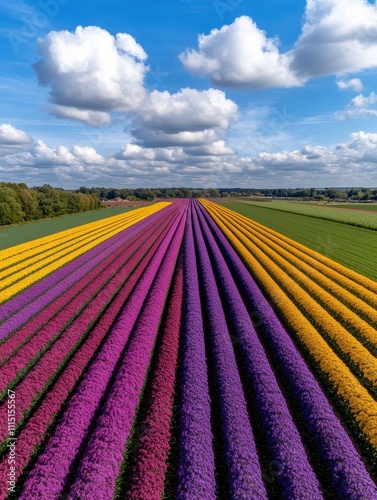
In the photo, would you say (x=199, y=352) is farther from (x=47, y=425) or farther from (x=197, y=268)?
(x=197, y=268)

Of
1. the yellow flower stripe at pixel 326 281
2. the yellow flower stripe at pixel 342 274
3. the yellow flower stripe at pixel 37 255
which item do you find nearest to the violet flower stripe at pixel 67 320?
the yellow flower stripe at pixel 37 255

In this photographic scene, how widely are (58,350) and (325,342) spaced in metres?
11.6

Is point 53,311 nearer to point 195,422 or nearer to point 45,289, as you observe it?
point 45,289

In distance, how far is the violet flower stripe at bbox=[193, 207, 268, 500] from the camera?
807 cm

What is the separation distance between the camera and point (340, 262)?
31703 mm

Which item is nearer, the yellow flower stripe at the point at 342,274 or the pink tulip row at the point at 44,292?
the pink tulip row at the point at 44,292

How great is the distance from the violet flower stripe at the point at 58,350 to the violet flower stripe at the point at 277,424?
747 centimetres

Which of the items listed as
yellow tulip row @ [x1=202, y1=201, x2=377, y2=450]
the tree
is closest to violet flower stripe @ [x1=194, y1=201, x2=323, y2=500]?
yellow tulip row @ [x1=202, y1=201, x2=377, y2=450]

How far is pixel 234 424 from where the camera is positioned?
32.9 feet

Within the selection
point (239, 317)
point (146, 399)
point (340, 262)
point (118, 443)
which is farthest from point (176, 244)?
point (118, 443)

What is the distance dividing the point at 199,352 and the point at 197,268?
15.8 m

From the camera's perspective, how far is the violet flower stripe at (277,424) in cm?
814

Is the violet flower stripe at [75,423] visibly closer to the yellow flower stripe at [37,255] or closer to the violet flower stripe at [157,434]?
the violet flower stripe at [157,434]

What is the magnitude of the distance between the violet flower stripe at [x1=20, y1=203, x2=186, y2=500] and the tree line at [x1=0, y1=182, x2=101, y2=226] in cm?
6217
